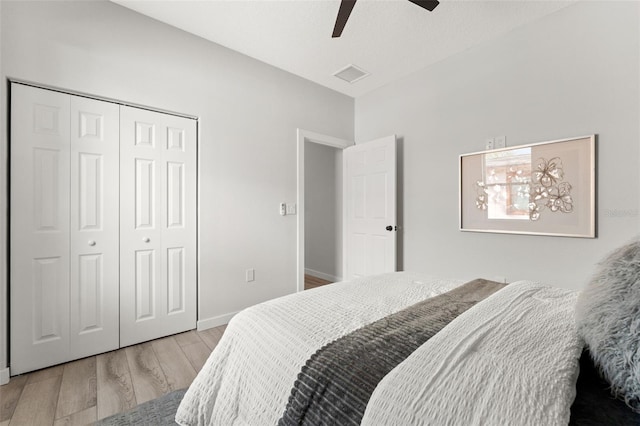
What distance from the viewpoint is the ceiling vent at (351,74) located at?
3.10m

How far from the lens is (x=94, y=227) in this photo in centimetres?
208

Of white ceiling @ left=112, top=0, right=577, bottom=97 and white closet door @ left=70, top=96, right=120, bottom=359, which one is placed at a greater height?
white ceiling @ left=112, top=0, right=577, bottom=97

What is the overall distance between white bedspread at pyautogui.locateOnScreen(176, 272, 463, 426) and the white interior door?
192cm

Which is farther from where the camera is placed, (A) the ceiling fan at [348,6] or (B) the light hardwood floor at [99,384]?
(A) the ceiling fan at [348,6]

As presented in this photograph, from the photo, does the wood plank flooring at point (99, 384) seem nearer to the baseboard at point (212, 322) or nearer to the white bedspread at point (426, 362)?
the baseboard at point (212, 322)

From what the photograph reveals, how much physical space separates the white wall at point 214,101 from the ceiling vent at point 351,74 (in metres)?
0.35

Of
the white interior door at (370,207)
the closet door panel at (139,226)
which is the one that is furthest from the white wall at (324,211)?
the closet door panel at (139,226)

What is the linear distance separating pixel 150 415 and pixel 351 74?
348 centimetres

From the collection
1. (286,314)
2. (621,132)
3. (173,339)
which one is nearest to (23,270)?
(173,339)

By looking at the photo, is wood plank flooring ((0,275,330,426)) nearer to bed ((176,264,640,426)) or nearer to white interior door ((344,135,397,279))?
bed ((176,264,640,426))

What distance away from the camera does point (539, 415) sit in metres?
0.54

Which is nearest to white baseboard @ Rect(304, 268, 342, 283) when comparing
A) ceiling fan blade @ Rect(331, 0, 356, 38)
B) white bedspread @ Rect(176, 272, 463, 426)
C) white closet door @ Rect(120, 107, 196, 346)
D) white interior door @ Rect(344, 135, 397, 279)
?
white interior door @ Rect(344, 135, 397, 279)

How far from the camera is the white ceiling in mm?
2164

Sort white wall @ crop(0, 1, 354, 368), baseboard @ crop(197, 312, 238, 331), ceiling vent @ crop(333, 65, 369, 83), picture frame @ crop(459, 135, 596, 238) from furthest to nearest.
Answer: ceiling vent @ crop(333, 65, 369, 83)
baseboard @ crop(197, 312, 238, 331)
picture frame @ crop(459, 135, 596, 238)
white wall @ crop(0, 1, 354, 368)
